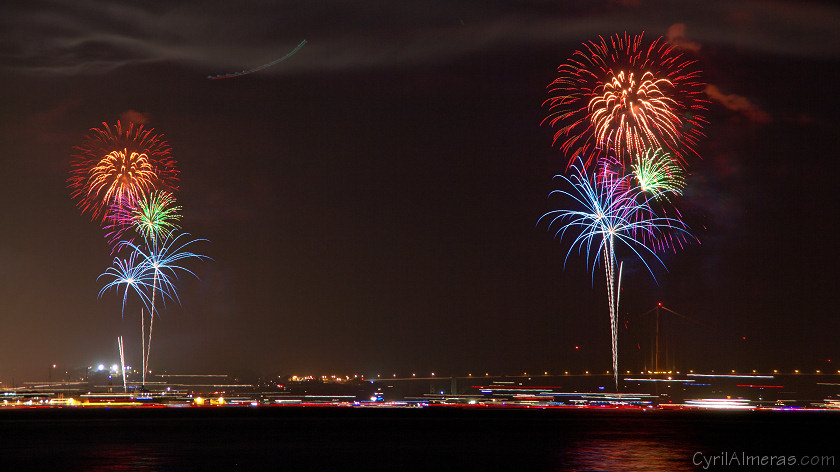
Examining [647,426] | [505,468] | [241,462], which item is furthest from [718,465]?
[647,426]

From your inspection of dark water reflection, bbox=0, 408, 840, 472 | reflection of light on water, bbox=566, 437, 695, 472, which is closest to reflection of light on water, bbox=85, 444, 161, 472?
dark water reflection, bbox=0, 408, 840, 472

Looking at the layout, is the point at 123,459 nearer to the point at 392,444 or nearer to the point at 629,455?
the point at 392,444

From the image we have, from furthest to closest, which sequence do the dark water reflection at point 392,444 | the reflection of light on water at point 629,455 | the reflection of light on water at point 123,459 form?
the dark water reflection at point 392,444, the reflection of light on water at point 629,455, the reflection of light on water at point 123,459

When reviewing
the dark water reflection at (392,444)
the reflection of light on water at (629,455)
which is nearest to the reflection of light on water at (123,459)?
the dark water reflection at (392,444)

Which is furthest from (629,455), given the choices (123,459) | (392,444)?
(123,459)

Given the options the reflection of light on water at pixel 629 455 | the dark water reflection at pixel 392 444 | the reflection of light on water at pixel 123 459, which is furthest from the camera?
the dark water reflection at pixel 392 444

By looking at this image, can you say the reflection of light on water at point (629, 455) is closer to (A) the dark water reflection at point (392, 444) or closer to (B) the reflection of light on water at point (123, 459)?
(A) the dark water reflection at point (392, 444)

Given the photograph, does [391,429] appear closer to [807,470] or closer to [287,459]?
[287,459]
